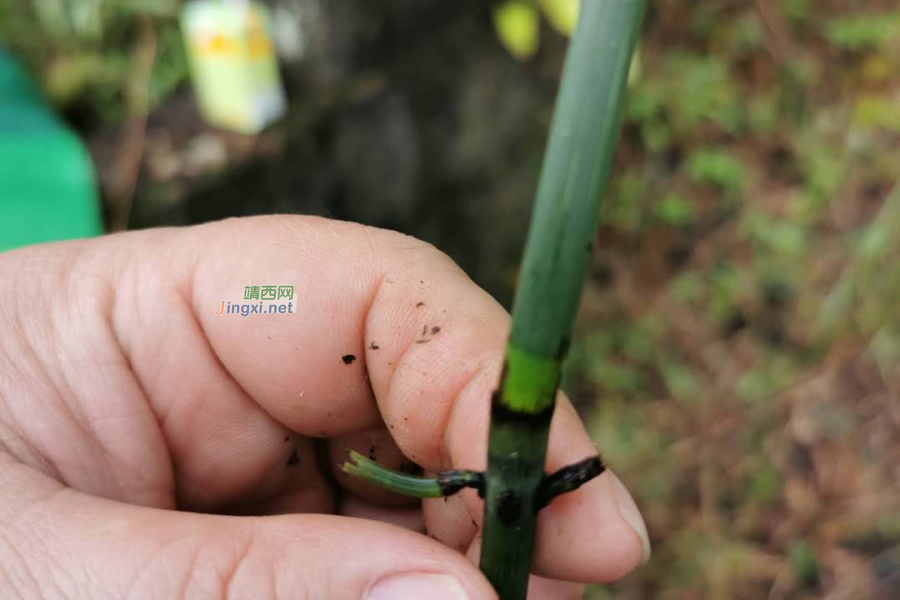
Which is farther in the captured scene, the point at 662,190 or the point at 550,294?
the point at 662,190

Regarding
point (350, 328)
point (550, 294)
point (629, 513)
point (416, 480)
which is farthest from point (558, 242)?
point (350, 328)

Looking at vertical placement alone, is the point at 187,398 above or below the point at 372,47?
below

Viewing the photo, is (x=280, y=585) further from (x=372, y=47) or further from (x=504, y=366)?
(x=372, y=47)

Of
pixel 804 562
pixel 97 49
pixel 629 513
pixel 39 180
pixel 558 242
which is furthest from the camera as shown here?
pixel 97 49

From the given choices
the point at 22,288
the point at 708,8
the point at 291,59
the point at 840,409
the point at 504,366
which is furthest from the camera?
the point at 708,8

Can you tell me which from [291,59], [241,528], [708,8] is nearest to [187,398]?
[241,528]

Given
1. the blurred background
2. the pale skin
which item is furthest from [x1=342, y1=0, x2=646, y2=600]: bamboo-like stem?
the blurred background

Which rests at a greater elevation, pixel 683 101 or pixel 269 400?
pixel 683 101

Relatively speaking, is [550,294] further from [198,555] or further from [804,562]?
[804,562]
